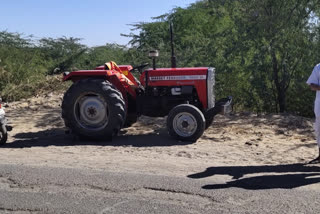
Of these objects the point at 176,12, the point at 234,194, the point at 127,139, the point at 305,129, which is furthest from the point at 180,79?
the point at 176,12

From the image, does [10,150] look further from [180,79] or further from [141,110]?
[180,79]

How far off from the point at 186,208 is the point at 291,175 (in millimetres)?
1942

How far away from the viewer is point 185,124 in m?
8.17

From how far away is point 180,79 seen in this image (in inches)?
340

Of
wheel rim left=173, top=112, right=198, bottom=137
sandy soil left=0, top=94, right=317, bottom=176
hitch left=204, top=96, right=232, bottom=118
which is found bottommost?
sandy soil left=0, top=94, right=317, bottom=176

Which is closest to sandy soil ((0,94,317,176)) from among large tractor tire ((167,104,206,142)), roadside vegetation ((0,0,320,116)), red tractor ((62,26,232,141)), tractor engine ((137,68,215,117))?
large tractor tire ((167,104,206,142))

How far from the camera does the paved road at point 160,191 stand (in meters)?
4.65

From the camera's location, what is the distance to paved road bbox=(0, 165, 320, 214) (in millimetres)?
4652

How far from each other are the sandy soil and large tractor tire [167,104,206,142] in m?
0.17

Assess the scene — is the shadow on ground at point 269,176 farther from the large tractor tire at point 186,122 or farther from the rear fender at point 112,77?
the rear fender at point 112,77

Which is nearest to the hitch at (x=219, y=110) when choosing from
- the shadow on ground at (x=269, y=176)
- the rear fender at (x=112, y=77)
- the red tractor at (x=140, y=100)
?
the red tractor at (x=140, y=100)

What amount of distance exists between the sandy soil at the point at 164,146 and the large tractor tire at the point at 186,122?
17cm

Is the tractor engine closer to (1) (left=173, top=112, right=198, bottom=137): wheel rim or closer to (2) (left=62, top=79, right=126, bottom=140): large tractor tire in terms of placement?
(1) (left=173, top=112, right=198, bottom=137): wheel rim

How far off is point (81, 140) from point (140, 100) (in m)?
1.41
